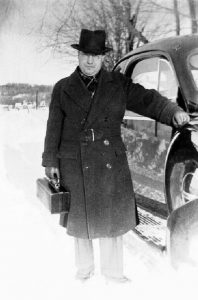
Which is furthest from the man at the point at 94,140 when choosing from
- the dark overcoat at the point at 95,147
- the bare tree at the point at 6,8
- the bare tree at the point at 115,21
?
the bare tree at the point at 6,8

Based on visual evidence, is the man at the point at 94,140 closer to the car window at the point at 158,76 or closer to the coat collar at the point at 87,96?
the coat collar at the point at 87,96

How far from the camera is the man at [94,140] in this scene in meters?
2.32

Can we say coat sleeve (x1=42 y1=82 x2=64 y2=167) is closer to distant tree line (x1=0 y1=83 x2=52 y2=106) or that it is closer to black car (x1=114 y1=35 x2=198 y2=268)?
black car (x1=114 y1=35 x2=198 y2=268)

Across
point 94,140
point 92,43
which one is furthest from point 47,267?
point 92,43

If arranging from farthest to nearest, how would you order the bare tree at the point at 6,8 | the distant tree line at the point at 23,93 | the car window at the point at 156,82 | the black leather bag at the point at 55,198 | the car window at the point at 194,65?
the distant tree line at the point at 23,93
the bare tree at the point at 6,8
the car window at the point at 156,82
the car window at the point at 194,65
the black leather bag at the point at 55,198

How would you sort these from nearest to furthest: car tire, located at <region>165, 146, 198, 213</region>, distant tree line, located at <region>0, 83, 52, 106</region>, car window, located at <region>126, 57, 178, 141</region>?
1. car tire, located at <region>165, 146, 198, 213</region>
2. car window, located at <region>126, 57, 178, 141</region>
3. distant tree line, located at <region>0, 83, 52, 106</region>

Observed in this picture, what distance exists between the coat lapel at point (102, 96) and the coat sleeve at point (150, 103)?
0.11 metres

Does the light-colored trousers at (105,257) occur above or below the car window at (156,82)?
below

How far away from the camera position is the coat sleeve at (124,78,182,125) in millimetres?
2262

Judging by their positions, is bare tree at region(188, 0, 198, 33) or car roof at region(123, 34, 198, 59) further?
bare tree at region(188, 0, 198, 33)

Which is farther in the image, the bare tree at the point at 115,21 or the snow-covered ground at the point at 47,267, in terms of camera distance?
the bare tree at the point at 115,21

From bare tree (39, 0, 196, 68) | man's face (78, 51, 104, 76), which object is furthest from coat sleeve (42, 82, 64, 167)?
bare tree (39, 0, 196, 68)

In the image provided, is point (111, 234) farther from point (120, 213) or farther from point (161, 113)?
point (161, 113)

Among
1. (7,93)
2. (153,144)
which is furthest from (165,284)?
(7,93)
